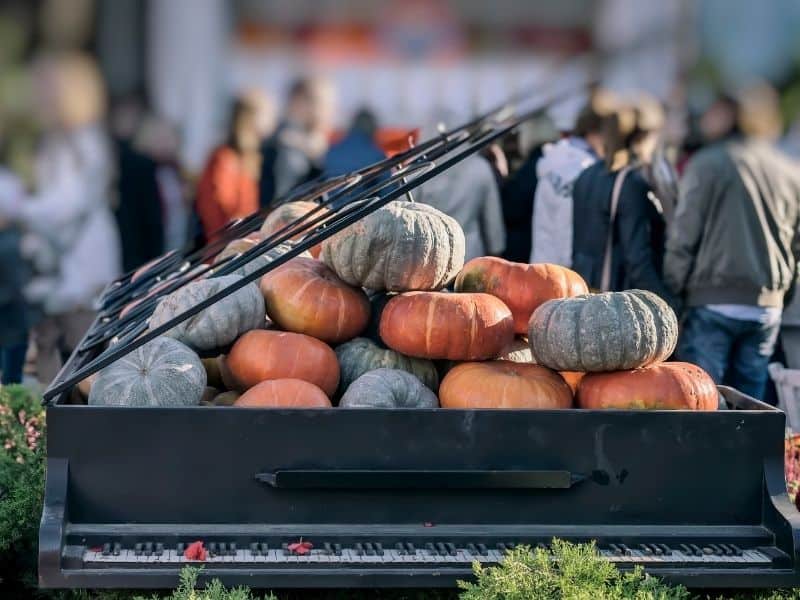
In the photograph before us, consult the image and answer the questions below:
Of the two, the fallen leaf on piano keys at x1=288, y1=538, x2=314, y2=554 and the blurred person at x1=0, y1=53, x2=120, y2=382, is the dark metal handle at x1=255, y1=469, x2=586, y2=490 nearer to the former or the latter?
the fallen leaf on piano keys at x1=288, y1=538, x2=314, y2=554

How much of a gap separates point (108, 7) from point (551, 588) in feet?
25.4

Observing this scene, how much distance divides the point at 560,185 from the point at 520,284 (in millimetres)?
3515

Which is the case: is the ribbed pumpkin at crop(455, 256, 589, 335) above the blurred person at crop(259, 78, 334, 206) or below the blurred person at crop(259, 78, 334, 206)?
below

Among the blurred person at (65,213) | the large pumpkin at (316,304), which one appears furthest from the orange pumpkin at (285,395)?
the blurred person at (65,213)

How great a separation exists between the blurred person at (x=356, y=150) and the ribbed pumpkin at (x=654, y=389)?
15.2 ft

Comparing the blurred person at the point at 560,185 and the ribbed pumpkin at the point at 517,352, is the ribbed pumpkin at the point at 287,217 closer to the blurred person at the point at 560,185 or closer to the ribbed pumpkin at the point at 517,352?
the ribbed pumpkin at the point at 517,352

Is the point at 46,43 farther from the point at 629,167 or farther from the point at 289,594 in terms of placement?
the point at 289,594

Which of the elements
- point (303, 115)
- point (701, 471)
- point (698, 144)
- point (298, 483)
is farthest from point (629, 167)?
point (298, 483)

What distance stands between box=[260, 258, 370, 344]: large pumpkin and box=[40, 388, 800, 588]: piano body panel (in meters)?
0.86

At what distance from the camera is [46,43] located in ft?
27.5

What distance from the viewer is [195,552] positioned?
9.35ft

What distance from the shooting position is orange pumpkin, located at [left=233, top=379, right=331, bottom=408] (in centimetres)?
339

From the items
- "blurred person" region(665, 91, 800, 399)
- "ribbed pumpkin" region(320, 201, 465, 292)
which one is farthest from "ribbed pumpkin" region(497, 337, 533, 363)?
"blurred person" region(665, 91, 800, 399)

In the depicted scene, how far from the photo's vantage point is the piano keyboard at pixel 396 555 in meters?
2.84
